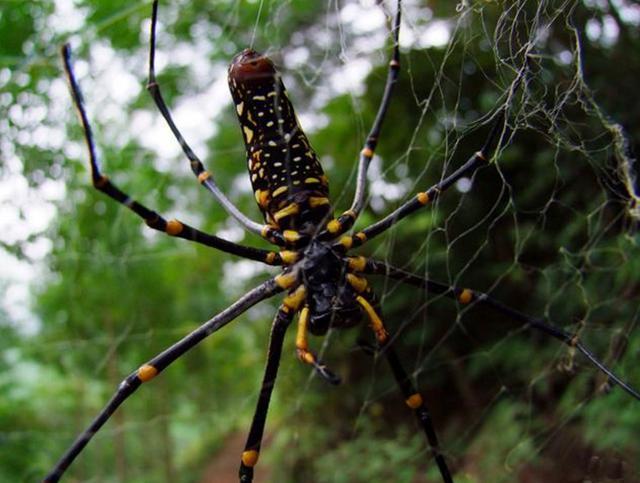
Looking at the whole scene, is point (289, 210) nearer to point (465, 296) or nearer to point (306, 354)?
point (306, 354)

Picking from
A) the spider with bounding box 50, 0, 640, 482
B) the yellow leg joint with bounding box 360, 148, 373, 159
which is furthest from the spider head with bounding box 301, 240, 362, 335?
the yellow leg joint with bounding box 360, 148, 373, 159

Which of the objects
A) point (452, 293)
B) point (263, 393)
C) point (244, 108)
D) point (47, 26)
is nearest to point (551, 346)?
point (452, 293)

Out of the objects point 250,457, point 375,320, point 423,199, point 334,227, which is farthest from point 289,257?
point 250,457

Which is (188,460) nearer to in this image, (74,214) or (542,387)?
(74,214)

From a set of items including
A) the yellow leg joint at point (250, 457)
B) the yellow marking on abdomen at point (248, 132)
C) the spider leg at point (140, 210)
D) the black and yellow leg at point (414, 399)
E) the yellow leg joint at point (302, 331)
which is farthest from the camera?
the black and yellow leg at point (414, 399)

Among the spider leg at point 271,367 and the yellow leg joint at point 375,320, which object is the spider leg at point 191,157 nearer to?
the spider leg at point 271,367

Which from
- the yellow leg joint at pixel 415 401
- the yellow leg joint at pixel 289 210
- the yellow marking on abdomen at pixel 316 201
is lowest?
the yellow leg joint at pixel 415 401

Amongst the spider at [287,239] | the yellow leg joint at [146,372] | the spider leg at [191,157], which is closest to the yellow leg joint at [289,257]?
the spider at [287,239]
